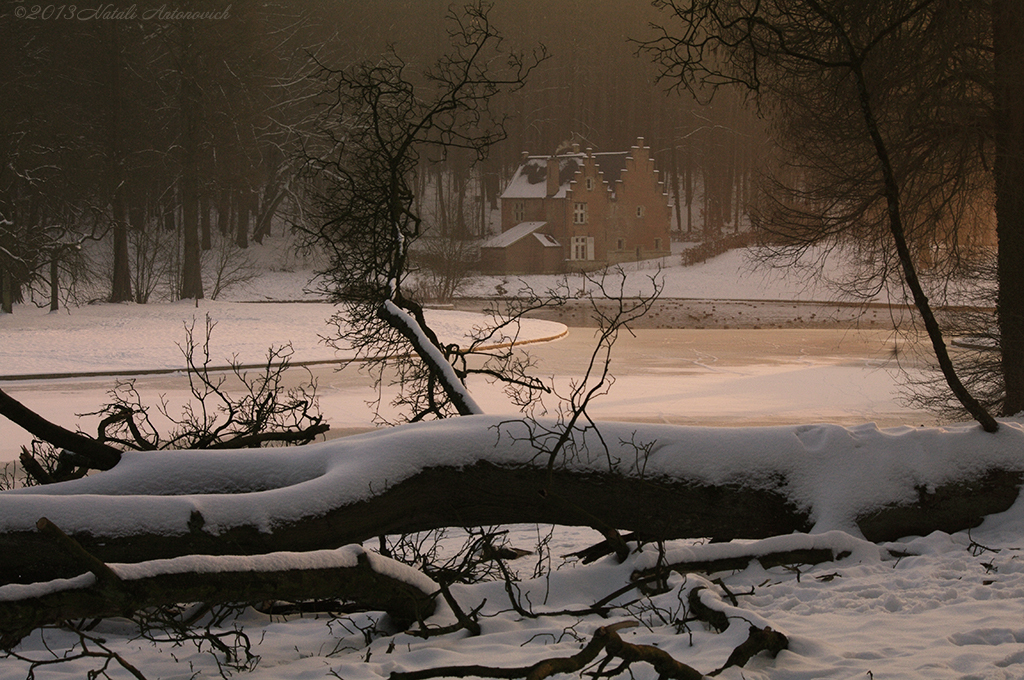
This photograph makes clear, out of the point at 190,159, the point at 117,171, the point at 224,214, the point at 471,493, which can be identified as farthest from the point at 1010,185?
the point at 224,214

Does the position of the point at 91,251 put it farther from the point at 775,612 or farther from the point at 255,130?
the point at 775,612

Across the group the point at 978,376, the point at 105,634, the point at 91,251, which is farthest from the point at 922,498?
the point at 91,251

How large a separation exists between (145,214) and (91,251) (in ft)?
18.1

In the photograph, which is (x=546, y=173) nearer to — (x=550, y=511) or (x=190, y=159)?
(x=190, y=159)

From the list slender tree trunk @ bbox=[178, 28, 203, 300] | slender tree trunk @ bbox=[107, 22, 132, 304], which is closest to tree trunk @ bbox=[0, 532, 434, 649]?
slender tree trunk @ bbox=[178, 28, 203, 300]

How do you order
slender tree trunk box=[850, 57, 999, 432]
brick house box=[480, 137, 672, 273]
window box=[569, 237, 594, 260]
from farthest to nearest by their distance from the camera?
window box=[569, 237, 594, 260] < brick house box=[480, 137, 672, 273] < slender tree trunk box=[850, 57, 999, 432]

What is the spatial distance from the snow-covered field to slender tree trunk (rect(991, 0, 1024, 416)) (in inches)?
298

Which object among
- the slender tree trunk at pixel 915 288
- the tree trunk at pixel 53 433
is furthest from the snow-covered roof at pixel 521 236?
the tree trunk at pixel 53 433

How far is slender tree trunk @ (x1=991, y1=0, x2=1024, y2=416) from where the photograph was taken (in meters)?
12.1

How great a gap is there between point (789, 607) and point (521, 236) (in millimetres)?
56735

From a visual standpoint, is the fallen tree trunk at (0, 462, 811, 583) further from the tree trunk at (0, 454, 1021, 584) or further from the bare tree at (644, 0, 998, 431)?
the bare tree at (644, 0, 998, 431)

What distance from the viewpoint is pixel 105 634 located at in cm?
528

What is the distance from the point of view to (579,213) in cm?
6456

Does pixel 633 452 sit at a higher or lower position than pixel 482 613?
higher
